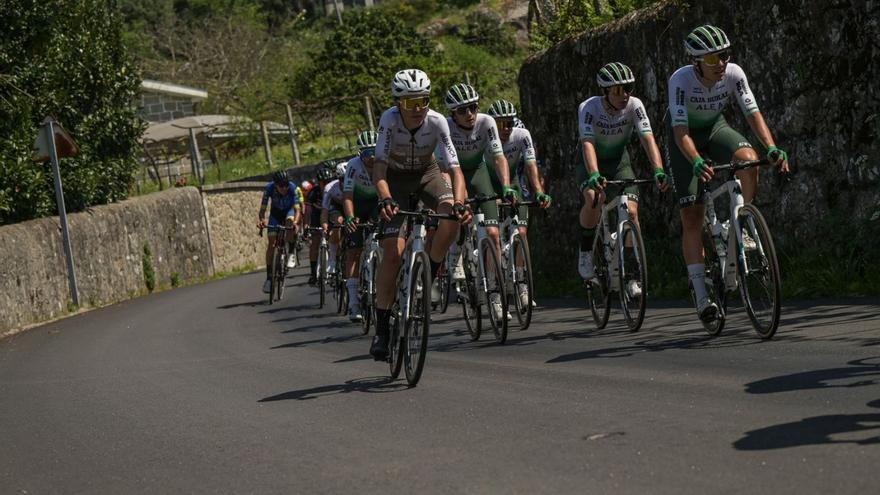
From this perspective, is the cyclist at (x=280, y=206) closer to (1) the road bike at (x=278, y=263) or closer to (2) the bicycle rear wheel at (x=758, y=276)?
(1) the road bike at (x=278, y=263)

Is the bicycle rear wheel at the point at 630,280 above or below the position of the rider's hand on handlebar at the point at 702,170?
below

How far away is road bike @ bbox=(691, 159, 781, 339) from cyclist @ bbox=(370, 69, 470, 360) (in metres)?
1.71

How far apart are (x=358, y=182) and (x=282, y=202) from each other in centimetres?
659

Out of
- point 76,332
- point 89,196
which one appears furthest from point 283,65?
point 76,332

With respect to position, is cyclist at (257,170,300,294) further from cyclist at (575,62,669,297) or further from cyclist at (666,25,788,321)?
cyclist at (666,25,788,321)

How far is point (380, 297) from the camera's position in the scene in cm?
924

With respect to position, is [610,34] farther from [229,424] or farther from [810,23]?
[229,424]

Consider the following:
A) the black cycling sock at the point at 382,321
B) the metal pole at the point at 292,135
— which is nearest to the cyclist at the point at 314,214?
the black cycling sock at the point at 382,321

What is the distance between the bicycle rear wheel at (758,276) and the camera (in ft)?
28.2

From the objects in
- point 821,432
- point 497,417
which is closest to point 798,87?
point 497,417

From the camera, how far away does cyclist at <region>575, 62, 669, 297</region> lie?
11156mm

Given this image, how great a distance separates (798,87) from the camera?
41.1 feet

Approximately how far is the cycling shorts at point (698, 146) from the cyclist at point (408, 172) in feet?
4.96

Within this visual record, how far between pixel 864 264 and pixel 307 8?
9286cm
